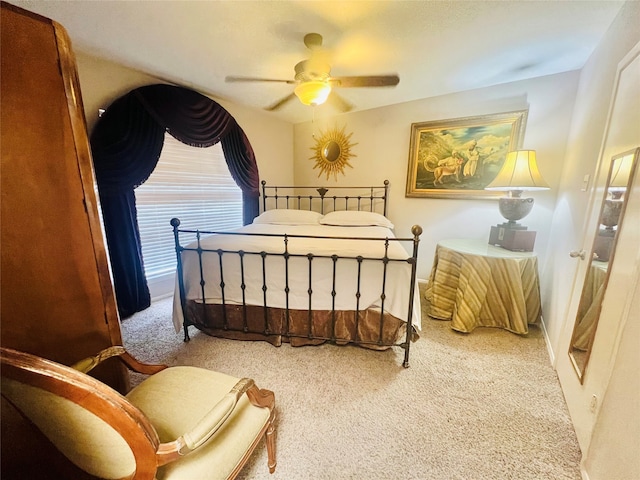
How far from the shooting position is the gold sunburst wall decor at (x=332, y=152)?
361 centimetres

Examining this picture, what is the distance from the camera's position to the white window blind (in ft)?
8.85

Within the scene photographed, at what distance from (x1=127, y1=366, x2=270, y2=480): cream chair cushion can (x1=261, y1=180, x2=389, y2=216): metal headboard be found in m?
2.94

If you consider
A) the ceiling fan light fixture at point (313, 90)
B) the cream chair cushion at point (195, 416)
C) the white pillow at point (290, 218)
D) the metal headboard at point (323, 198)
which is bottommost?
the cream chair cushion at point (195, 416)

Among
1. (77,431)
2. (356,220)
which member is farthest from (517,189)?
(77,431)

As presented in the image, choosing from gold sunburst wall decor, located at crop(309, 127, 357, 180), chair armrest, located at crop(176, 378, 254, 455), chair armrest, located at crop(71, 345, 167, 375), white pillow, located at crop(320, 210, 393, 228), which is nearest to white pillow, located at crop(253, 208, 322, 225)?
white pillow, located at crop(320, 210, 393, 228)

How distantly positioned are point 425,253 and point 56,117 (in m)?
3.33

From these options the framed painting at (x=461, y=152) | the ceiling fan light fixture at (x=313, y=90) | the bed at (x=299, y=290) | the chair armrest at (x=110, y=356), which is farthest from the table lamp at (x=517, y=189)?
the chair armrest at (x=110, y=356)

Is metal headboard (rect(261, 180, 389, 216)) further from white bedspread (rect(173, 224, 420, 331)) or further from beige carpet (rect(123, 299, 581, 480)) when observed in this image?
beige carpet (rect(123, 299, 581, 480))

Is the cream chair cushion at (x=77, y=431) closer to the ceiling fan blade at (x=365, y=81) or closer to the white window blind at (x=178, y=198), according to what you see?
the ceiling fan blade at (x=365, y=81)

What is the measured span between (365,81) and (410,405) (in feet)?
7.46

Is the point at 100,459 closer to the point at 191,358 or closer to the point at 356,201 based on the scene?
the point at 191,358

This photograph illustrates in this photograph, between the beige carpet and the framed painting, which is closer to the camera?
the beige carpet

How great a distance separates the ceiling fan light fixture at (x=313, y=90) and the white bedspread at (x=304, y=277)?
1.09 m

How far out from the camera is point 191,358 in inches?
75.0
